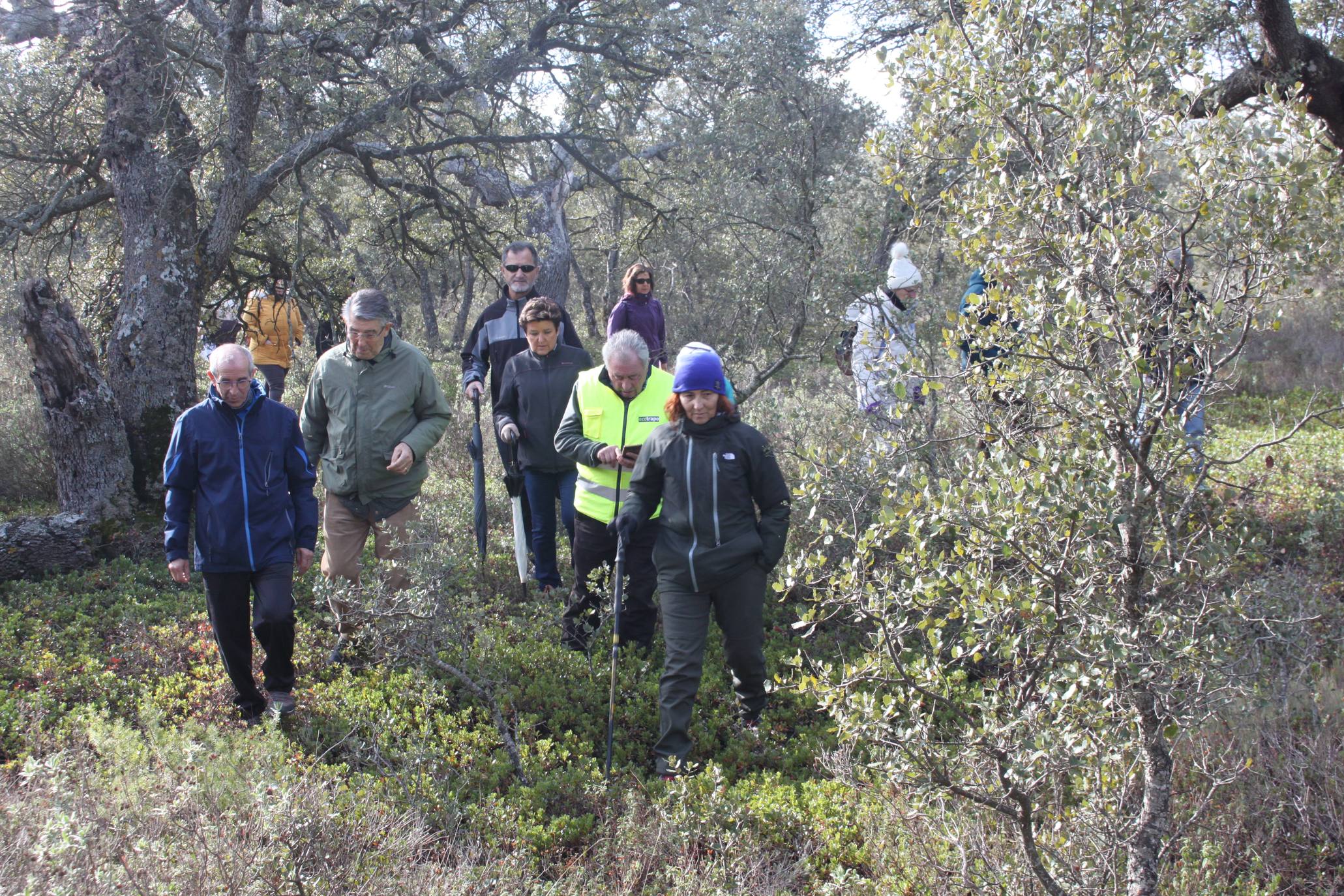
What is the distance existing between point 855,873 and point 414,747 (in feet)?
5.92

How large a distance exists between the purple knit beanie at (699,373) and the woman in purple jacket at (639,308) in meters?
2.75

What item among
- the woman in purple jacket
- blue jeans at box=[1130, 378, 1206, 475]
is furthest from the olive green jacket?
blue jeans at box=[1130, 378, 1206, 475]

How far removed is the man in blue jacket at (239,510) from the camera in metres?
4.44

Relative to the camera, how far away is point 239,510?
4.46 meters

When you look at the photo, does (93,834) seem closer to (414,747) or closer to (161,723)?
(414,747)

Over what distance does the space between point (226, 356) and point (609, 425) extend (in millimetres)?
1943

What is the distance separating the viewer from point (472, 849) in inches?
133

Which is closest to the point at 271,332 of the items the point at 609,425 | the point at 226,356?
the point at 226,356

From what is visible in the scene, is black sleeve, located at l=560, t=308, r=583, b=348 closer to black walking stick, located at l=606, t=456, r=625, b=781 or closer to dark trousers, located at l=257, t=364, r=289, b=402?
black walking stick, located at l=606, t=456, r=625, b=781

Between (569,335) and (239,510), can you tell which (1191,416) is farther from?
(569,335)

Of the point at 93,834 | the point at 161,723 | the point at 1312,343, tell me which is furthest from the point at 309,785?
the point at 1312,343

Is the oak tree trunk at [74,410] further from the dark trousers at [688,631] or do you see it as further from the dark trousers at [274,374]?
the dark trousers at [688,631]

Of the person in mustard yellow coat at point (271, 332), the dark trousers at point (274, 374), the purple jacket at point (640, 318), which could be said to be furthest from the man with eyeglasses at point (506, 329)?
the dark trousers at point (274, 374)

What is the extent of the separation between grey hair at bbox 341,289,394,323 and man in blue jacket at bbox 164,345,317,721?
0.63 m
